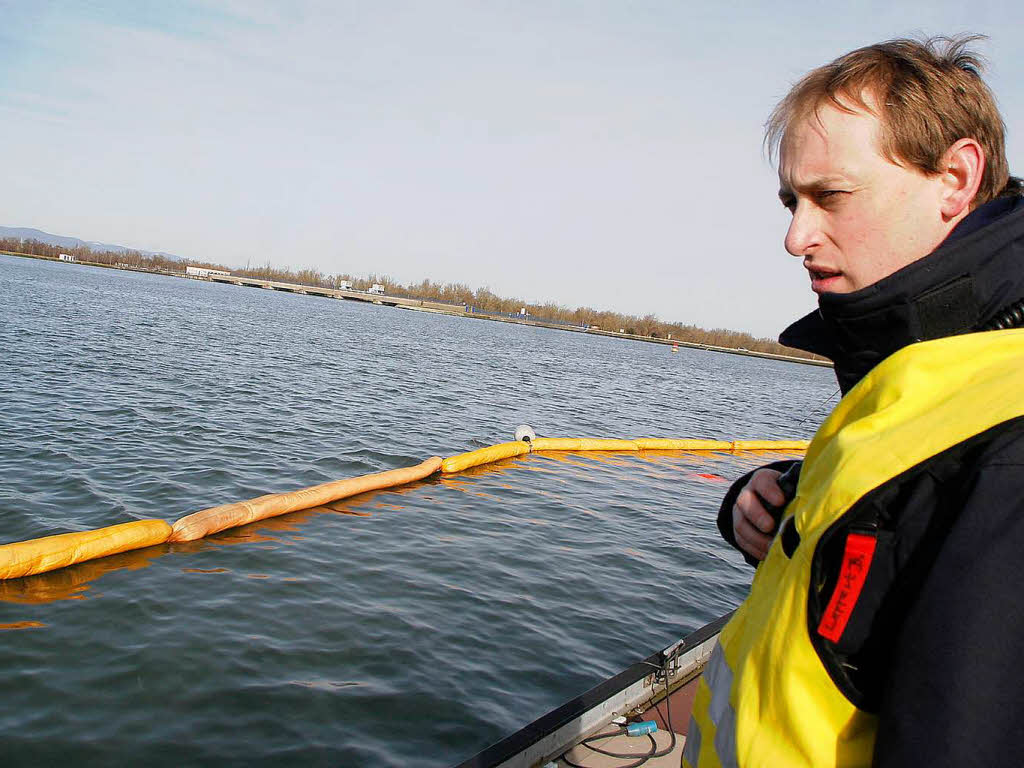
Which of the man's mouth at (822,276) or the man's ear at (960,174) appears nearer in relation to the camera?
the man's ear at (960,174)

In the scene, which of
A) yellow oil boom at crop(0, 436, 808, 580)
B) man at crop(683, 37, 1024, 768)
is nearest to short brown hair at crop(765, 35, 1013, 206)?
man at crop(683, 37, 1024, 768)

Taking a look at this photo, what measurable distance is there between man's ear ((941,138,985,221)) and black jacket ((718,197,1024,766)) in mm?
101

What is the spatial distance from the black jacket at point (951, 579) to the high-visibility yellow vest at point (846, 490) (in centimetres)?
3

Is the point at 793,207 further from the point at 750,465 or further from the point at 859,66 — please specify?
the point at 750,465

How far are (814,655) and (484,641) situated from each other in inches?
305

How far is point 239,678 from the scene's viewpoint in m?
7.01

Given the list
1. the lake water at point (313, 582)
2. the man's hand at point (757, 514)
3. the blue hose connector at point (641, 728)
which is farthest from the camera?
the lake water at point (313, 582)

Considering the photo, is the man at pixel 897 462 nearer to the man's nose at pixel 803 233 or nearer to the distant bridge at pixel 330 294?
the man's nose at pixel 803 233

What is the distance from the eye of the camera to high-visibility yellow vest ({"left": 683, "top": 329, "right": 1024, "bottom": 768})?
1.08 meters

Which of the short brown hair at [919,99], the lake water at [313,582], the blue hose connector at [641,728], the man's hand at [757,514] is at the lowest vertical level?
the lake water at [313,582]

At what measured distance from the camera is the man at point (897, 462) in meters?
0.96

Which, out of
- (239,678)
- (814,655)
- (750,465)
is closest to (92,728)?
(239,678)

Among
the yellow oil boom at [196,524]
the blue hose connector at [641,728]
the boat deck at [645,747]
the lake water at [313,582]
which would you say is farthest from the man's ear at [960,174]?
the yellow oil boom at [196,524]

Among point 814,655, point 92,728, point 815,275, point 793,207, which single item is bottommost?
point 92,728
